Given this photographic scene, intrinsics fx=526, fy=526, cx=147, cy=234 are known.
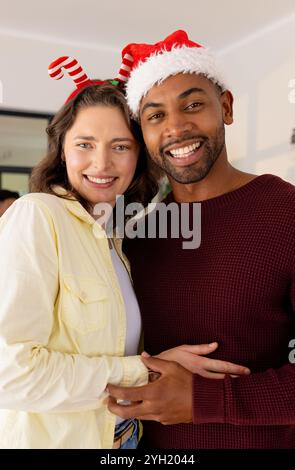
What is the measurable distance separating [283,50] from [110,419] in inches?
162

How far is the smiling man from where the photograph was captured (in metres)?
1.22

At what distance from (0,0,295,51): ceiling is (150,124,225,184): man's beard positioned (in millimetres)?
3098

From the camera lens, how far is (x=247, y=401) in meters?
1.21

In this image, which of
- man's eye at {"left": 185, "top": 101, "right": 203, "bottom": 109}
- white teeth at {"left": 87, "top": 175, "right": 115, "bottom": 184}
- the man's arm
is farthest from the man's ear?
the man's arm

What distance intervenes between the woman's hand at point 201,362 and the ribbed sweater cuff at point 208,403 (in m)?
0.04

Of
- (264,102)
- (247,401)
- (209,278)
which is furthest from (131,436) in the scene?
(264,102)

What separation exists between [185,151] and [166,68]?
0.24 meters

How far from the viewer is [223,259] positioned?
53.4 inches

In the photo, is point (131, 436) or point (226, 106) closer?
point (131, 436)

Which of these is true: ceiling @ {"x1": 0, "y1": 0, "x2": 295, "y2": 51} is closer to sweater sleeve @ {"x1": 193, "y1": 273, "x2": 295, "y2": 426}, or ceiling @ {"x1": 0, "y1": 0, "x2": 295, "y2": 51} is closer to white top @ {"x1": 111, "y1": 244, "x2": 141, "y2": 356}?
white top @ {"x1": 111, "y1": 244, "x2": 141, "y2": 356}

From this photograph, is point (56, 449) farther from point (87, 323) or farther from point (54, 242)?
point (54, 242)

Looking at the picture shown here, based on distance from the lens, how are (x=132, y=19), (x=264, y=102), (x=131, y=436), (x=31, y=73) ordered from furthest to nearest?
(x=31, y=73) < (x=264, y=102) < (x=132, y=19) < (x=131, y=436)

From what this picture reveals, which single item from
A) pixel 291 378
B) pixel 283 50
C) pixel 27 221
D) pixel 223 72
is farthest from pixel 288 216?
pixel 283 50

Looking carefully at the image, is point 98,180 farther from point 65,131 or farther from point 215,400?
point 215,400
